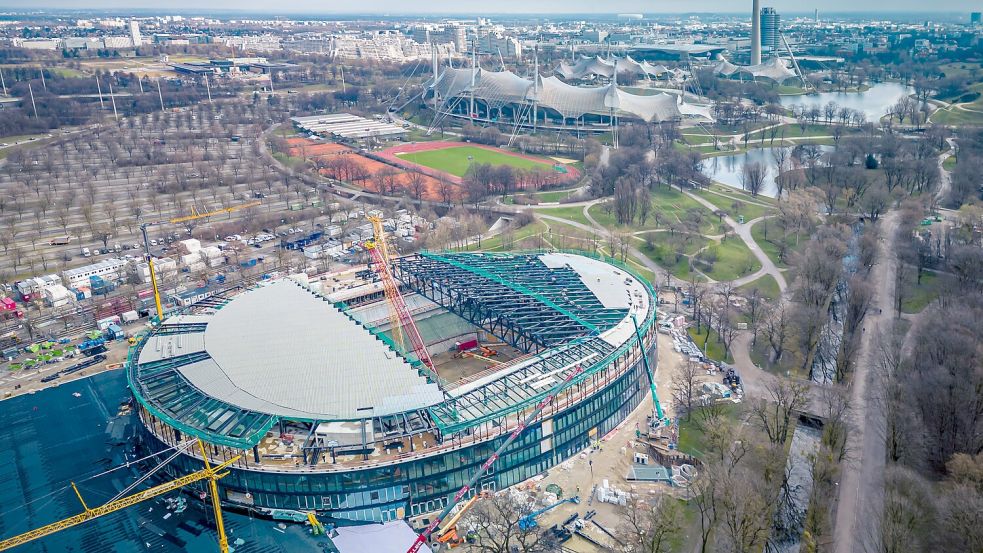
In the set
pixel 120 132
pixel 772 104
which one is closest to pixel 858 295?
pixel 772 104

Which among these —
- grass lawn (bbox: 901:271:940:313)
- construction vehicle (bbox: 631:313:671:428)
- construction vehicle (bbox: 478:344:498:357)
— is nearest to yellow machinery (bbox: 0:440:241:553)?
construction vehicle (bbox: 478:344:498:357)

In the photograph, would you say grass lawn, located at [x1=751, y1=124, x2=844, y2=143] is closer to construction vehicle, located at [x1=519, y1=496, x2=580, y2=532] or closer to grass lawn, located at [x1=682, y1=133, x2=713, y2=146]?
grass lawn, located at [x1=682, y1=133, x2=713, y2=146]

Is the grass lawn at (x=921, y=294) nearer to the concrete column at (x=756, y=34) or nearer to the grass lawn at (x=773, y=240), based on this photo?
the grass lawn at (x=773, y=240)

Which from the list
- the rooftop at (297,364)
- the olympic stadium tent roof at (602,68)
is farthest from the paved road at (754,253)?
the olympic stadium tent roof at (602,68)

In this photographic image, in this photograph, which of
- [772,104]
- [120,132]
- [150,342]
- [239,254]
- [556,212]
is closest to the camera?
[150,342]

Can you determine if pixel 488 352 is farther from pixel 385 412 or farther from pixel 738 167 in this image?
pixel 738 167

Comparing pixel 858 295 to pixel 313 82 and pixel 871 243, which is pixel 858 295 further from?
pixel 313 82

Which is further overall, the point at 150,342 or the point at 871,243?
the point at 871,243
